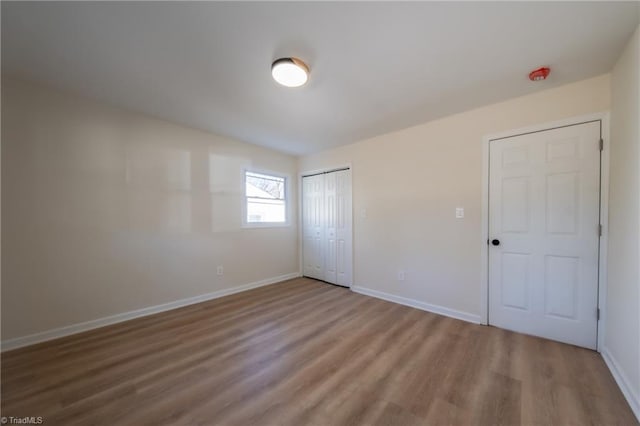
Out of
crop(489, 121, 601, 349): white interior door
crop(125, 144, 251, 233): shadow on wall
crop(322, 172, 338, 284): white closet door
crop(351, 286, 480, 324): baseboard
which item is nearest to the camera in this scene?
crop(489, 121, 601, 349): white interior door

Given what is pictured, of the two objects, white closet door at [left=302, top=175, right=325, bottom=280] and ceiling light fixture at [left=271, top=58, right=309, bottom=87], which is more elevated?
ceiling light fixture at [left=271, top=58, right=309, bottom=87]

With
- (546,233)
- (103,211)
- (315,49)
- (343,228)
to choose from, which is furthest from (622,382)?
(103,211)

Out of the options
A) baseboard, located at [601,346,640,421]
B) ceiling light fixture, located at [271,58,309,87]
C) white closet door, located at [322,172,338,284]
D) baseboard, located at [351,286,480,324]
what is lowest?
baseboard, located at [351,286,480,324]

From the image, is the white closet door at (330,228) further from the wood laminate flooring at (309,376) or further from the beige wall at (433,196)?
the wood laminate flooring at (309,376)

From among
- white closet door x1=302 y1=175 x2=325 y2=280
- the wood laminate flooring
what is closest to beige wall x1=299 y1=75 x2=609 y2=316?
the wood laminate flooring

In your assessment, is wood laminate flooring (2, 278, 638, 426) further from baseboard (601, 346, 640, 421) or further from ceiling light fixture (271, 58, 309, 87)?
ceiling light fixture (271, 58, 309, 87)

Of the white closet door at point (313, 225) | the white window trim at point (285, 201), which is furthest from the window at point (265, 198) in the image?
the white closet door at point (313, 225)

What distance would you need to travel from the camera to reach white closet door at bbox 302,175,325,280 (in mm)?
4376

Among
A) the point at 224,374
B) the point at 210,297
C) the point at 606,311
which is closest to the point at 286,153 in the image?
the point at 210,297

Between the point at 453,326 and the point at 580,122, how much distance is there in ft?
7.51

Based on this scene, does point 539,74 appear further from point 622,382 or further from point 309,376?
point 309,376

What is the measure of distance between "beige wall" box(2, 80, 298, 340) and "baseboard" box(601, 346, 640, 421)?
4.00 metres

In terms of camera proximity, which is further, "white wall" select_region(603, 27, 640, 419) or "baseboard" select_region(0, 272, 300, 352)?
"baseboard" select_region(0, 272, 300, 352)

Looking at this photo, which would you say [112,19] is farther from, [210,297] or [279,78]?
[210,297]
